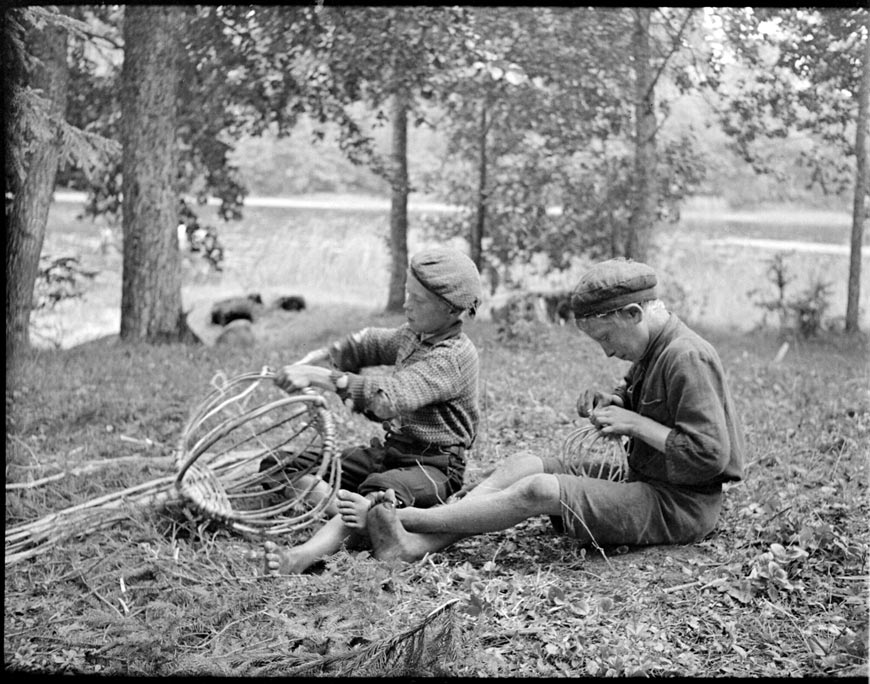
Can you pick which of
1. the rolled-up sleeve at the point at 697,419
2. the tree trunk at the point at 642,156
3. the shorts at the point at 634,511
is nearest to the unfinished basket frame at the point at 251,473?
the shorts at the point at 634,511

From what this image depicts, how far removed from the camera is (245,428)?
3949mm

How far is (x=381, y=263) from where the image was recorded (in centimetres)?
790

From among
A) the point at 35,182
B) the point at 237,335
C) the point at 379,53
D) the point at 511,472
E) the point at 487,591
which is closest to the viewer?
the point at 487,591

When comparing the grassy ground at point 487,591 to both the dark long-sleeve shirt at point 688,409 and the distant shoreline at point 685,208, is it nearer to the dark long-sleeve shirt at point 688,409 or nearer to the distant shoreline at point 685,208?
the dark long-sleeve shirt at point 688,409

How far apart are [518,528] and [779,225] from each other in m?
5.86

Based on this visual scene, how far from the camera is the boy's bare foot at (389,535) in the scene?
254 cm

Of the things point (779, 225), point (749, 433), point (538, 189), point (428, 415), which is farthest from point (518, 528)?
point (779, 225)

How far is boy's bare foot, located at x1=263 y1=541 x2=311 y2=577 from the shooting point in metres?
2.47

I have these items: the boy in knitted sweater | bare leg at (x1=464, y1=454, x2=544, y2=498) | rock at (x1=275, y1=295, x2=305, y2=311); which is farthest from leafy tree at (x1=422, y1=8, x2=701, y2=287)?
bare leg at (x1=464, y1=454, x2=544, y2=498)

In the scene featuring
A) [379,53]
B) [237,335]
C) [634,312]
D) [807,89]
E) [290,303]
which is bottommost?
[237,335]

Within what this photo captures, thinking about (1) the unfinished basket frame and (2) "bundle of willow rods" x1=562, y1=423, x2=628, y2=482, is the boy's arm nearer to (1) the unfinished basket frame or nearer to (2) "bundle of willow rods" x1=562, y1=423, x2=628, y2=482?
(1) the unfinished basket frame

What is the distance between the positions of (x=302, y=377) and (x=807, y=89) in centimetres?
401

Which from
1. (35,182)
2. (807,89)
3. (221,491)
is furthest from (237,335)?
(807,89)

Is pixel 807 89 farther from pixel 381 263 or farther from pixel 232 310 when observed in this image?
pixel 232 310
